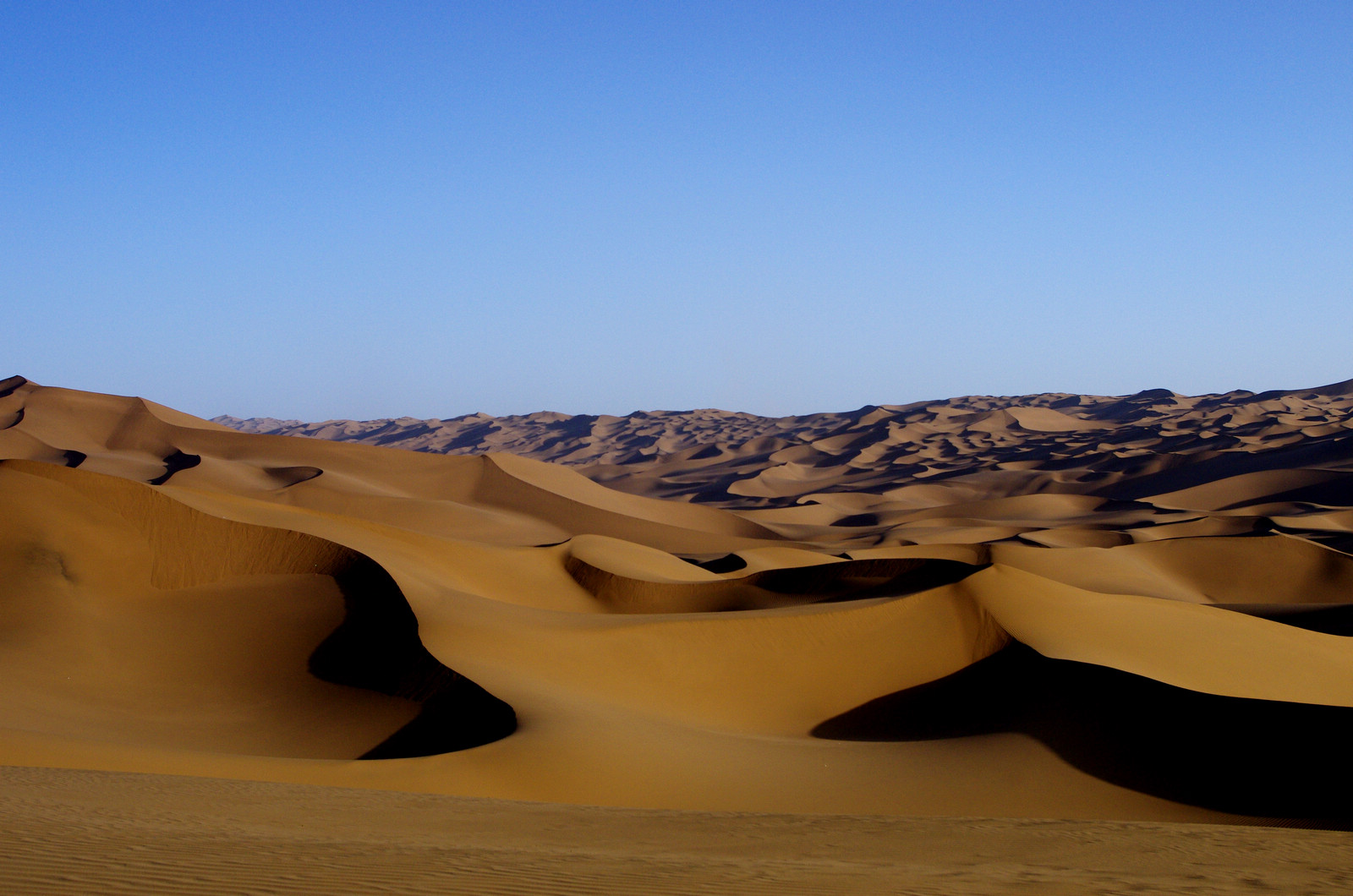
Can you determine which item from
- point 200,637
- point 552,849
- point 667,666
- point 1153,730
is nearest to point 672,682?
point 667,666

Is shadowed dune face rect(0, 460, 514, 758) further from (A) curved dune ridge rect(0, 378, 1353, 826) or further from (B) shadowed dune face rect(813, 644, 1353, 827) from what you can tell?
(B) shadowed dune face rect(813, 644, 1353, 827)

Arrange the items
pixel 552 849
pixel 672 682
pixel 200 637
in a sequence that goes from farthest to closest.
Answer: pixel 200 637, pixel 672 682, pixel 552 849

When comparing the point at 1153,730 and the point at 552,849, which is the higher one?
the point at 552,849

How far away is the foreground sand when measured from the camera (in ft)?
16.4

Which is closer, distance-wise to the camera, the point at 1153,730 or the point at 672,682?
the point at 1153,730

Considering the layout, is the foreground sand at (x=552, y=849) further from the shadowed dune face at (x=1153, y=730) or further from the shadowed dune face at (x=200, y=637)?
the shadowed dune face at (x=200, y=637)

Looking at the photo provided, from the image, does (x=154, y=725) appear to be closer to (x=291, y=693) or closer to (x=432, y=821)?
(x=291, y=693)

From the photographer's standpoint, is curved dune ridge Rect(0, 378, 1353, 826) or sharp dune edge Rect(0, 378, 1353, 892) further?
curved dune ridge Rect(0, 378, 1353, 826)

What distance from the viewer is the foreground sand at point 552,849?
499cm

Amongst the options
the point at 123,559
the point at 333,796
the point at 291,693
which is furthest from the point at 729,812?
the point at 123,559

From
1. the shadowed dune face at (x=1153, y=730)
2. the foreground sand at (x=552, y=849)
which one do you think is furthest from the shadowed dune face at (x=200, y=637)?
the shadowed dune face at (x=1153, y=730)

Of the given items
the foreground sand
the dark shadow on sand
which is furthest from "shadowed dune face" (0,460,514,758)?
the foreground sand

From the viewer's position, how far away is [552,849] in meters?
6.03

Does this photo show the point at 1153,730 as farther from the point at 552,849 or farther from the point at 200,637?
the point at 200,637
